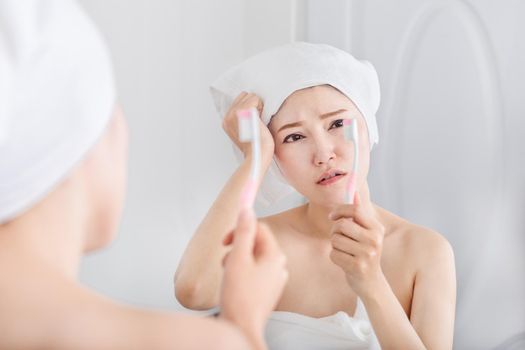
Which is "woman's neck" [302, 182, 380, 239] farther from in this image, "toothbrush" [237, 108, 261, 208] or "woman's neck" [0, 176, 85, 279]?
"woman's neck" [0, 176, 85, 279]

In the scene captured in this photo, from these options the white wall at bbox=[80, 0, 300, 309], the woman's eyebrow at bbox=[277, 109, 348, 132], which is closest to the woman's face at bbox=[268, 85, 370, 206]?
the woman's eyebrow at bbox=[277, 109, 348, 132]

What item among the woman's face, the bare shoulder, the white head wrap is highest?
the woman's face

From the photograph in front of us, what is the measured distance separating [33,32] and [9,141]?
0.10m

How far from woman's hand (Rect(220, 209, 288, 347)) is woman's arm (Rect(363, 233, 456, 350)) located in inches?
17.4

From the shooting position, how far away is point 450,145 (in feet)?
5.37

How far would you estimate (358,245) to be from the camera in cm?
118

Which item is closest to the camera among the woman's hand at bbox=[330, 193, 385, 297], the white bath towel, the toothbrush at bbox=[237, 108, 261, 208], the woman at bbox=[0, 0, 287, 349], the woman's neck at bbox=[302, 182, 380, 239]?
the woman at bbox=[0, 0, 287, 349]

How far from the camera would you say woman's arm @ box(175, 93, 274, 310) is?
1312mm

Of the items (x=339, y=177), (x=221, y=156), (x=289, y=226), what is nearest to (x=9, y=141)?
(x=339, y=177)

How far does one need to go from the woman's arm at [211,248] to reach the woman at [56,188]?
57 cm

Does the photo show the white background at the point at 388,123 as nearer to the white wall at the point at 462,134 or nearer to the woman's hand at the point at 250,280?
the white wall at the point at 462,134

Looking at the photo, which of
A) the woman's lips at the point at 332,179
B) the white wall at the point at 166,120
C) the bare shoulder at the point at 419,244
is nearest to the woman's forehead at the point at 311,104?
the woman's lips at the point at 332,179

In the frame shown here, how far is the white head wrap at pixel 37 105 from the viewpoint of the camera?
0.69 metres

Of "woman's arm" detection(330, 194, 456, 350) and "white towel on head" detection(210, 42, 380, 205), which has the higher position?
"white towel on head" detection(210, 42, 380, 205)
